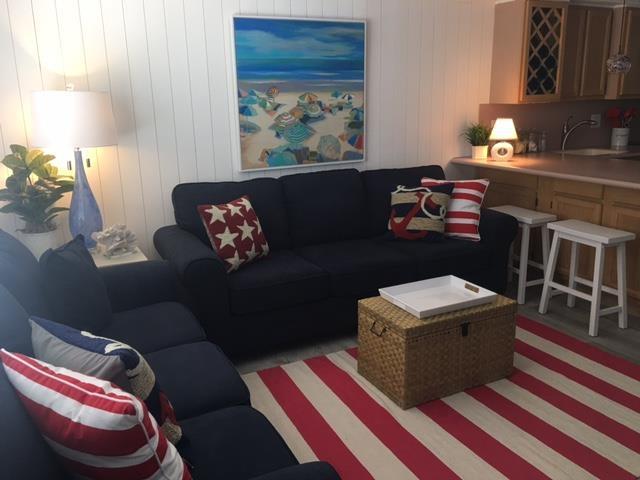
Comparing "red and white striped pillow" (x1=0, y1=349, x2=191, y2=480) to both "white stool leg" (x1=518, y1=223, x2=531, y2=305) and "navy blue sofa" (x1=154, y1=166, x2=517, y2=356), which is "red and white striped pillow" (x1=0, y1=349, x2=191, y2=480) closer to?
"navy blue sofa" (x1=154, y1=166, x2=517, y2=356)

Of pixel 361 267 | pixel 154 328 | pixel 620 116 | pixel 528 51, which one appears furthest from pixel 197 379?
pixel 620 116

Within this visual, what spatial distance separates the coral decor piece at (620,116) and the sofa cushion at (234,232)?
3.88m

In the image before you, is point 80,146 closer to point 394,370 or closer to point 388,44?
point 394,370

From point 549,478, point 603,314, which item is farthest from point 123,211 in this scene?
point 603,314

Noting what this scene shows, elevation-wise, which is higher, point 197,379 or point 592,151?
point 592,151

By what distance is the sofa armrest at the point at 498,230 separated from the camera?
361 centimetres

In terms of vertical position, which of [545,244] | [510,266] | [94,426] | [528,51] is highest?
[528,51]

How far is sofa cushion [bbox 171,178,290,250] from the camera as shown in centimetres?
337

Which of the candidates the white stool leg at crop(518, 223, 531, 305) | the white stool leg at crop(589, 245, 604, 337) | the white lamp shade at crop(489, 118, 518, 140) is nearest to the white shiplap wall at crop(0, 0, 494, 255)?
the white lamp shade at crop(489, 118, 518, 140)

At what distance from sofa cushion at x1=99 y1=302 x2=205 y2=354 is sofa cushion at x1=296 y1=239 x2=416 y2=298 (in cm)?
95

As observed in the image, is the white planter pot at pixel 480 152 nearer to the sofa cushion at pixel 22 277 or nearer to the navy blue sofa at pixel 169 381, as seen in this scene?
the navy blue sofa at pixel 169 381

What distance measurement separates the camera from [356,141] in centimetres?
405

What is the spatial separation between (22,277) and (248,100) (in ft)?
6.63

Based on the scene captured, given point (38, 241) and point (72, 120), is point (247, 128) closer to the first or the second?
point (72, 120)
